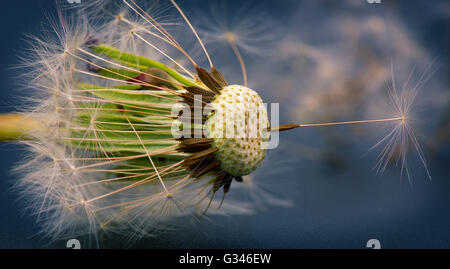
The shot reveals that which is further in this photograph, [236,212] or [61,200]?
[236,212]

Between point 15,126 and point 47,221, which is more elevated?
point 15,126

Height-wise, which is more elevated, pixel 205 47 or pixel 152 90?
pixel 205 47

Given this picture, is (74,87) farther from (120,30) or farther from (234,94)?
(234,94)

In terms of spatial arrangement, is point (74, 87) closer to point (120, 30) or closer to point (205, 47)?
point (120, 30)

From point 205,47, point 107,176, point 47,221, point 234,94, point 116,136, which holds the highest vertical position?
point 205,47

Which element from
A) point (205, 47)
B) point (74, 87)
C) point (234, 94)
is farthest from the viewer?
point (205, 47)

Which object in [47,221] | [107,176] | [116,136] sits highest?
[116,136]

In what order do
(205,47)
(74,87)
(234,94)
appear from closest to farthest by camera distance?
(234,94), (74,87), (205,47)

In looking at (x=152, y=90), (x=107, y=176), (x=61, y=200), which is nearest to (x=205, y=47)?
(x=152, y=90)

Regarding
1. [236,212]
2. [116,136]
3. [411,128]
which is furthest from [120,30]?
[411,128]
